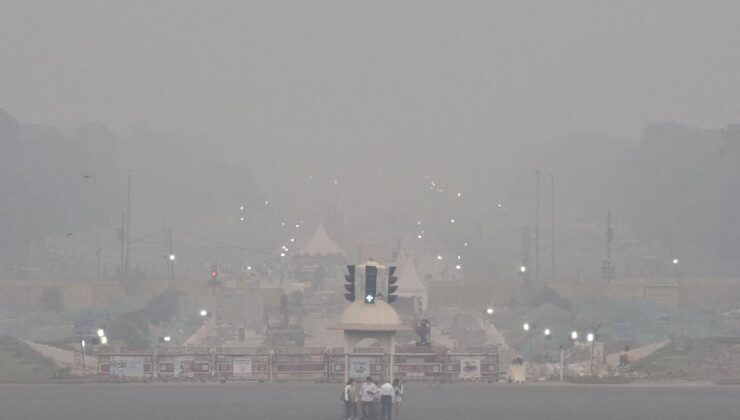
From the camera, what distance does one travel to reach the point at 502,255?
A: 18200cm

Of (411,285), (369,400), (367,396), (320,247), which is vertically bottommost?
(369,400)

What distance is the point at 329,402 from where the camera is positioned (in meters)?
48.1

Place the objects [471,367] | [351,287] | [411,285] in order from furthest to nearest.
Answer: [411,285] < [471,367] < [351,287]

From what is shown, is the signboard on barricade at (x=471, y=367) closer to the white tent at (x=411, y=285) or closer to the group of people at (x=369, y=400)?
the group of people at (x=369, y=400)

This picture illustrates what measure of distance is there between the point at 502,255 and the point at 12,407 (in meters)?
138

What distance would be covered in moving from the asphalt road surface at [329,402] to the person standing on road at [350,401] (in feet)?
1.93

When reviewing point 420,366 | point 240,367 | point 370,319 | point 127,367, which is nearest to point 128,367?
point 127,367

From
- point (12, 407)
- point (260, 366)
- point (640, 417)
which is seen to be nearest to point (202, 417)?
point (12, 407)

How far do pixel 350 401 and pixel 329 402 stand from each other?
5.30 m

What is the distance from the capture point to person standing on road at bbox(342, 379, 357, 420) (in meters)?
42.7

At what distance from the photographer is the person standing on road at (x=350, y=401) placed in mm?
42656

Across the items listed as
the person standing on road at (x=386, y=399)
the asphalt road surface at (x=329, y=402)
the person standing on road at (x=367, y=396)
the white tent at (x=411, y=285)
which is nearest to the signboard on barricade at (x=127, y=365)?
the asphalt road surface at (x=329, y=402)

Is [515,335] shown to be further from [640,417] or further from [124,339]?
[640,417]

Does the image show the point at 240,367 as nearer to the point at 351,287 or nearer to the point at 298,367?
the point at 298,367
